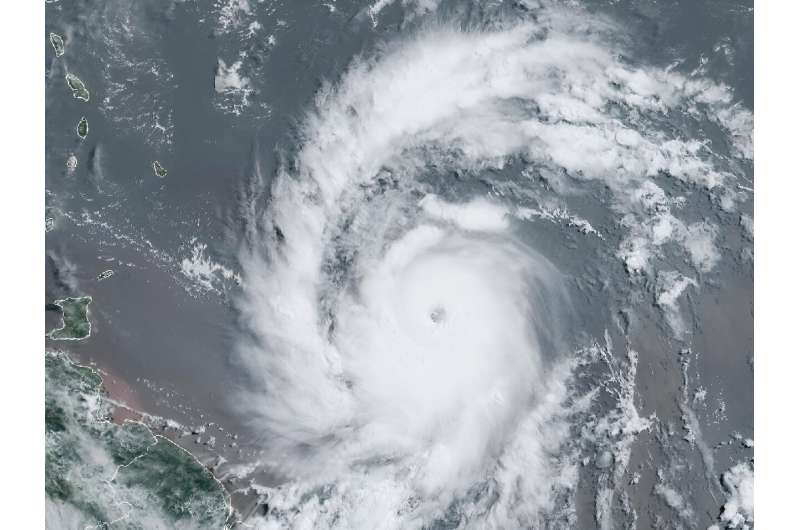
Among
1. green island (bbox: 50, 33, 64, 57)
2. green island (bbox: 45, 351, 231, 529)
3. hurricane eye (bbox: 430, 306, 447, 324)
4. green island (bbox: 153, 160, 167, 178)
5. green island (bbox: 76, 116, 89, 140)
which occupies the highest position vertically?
green island (bbox: 50, 33, 64, 57)

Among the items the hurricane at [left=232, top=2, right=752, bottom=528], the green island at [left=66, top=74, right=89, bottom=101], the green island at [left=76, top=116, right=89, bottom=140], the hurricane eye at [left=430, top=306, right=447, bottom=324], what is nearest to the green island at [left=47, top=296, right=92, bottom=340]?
the hurricane at [left=232, top=2, right=752, bottom=528]

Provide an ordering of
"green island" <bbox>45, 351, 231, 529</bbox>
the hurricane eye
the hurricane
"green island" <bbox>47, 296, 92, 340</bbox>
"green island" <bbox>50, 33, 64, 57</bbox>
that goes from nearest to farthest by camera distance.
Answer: "green island" <bbox>45, 351, 231, 529</bbox> < "green island" <bbox>47, 296, 92, 340</bbox> < the hurricane < "green island" <bbox>50, 33, 64, 57</bbox> < the hurricane eye

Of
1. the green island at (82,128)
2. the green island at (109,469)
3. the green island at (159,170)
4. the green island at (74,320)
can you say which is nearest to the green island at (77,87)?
the green island at (82,128)

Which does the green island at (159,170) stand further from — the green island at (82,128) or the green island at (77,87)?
the green island at (77,87)

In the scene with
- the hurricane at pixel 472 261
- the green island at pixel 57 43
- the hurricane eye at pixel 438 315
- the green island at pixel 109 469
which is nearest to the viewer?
the green island at pixel 109 469

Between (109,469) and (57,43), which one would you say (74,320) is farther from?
(57,43)

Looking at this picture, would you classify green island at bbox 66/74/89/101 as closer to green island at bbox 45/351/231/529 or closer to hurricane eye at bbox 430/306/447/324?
green island at bbox 45/351/231/529
